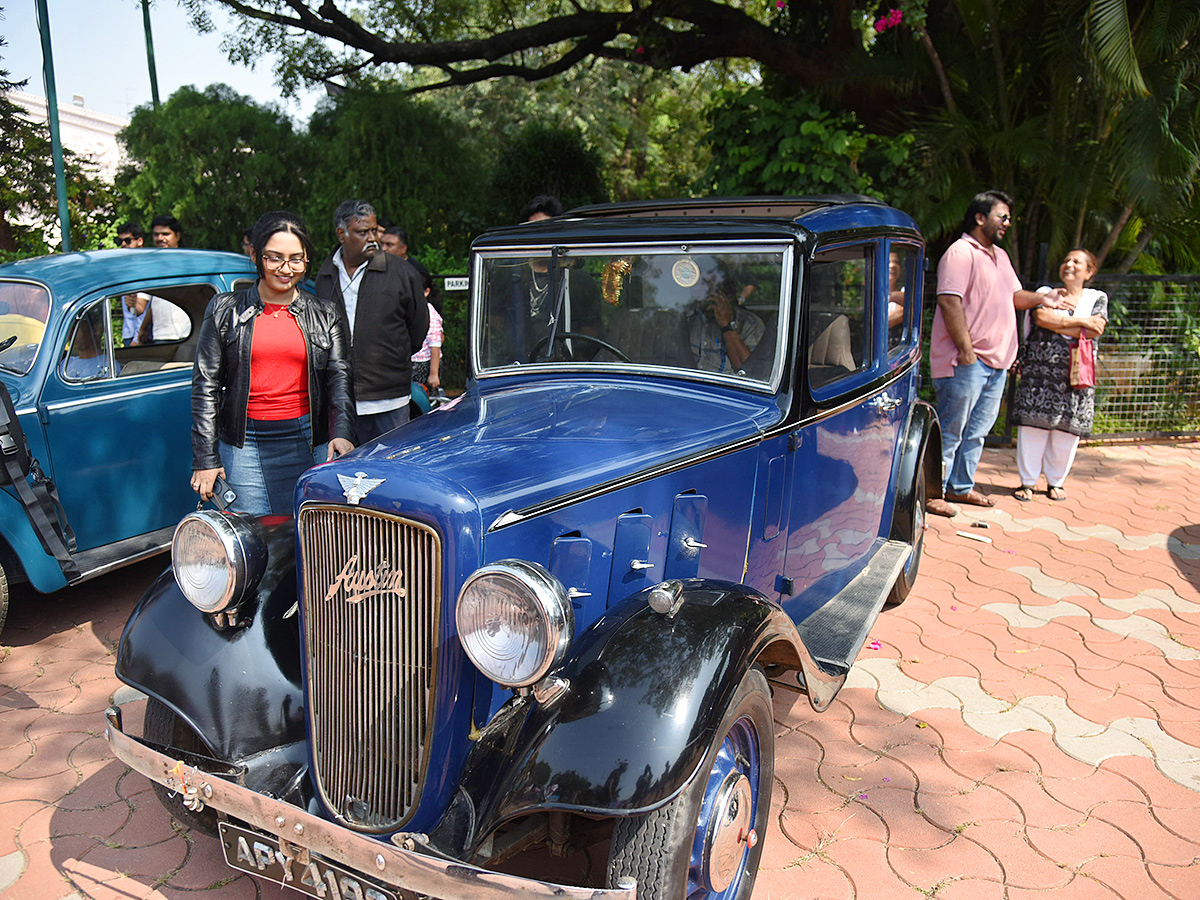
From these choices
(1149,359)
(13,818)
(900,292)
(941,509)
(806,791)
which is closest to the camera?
(13,818)

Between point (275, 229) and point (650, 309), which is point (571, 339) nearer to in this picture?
point (650, 309)

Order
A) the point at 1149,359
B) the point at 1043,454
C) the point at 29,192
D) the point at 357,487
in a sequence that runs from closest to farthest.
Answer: the point at 357,487, the point at 1043,454, the point at 1149,359, the point at 29,192

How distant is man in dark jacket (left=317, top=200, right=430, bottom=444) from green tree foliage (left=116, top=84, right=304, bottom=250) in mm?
7479

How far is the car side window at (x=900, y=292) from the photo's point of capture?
3969 millimetres

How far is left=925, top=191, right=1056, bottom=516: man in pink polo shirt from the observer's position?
5.61 m

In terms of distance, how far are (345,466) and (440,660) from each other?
567 millimetres

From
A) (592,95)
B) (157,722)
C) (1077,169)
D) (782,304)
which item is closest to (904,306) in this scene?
(782,304)

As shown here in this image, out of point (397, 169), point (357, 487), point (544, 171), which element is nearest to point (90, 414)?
point (357, 487)

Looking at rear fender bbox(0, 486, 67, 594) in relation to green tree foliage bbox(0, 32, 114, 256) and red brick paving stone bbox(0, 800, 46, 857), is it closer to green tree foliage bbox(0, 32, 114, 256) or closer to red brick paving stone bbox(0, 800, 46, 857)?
red brick paving stone bbox(0, 800, 46, 857)

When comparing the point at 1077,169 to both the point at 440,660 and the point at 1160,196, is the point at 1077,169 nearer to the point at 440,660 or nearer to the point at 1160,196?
the point at 1160,196

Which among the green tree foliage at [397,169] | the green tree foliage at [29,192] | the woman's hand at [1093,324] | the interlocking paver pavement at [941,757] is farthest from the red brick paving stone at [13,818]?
the green tree foliage at [29,192]

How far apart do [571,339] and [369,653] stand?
57.2 inches

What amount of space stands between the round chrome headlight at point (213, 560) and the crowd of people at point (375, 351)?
1.00m

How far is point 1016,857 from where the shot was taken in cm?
258
